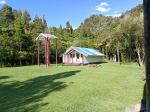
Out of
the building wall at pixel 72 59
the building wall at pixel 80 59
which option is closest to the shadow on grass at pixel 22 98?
the building wall at pixel 80 59

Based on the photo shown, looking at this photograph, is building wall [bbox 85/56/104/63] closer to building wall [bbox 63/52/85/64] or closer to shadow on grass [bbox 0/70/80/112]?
building wall [bbox 63/52/85/64]

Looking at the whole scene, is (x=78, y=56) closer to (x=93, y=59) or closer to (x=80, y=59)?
(x=80, y=59)

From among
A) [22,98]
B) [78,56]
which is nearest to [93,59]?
[78,56]

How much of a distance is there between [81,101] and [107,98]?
4.79 ft

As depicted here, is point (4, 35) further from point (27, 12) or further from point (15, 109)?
point (27, 12)

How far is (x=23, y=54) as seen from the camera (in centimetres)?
4047

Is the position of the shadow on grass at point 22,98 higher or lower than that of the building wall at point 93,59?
lower

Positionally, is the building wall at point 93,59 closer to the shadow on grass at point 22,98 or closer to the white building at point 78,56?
the white building at point 78,56

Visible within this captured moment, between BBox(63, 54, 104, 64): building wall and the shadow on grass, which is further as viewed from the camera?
BBox(63, 54, 104, 64): building wall

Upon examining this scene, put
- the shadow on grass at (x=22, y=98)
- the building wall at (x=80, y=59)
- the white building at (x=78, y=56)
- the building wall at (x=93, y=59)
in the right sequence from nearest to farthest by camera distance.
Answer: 1. the shadow on grass at (x=22, y=98)
2. the white building at (x=78, y=56)
3. the building wall at (x=80, y=59)
4. the building wall at (x=93, y=59)

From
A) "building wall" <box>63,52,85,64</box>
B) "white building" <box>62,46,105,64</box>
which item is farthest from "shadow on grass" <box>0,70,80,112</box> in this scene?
"building wall" <box>63,52,85,64</box>

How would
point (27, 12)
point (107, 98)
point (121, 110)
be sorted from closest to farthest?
point (121, 110), point (107, 98), point (27, 12)

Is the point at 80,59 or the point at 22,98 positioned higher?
the point at 80,59

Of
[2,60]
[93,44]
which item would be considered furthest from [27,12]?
[2,60]
